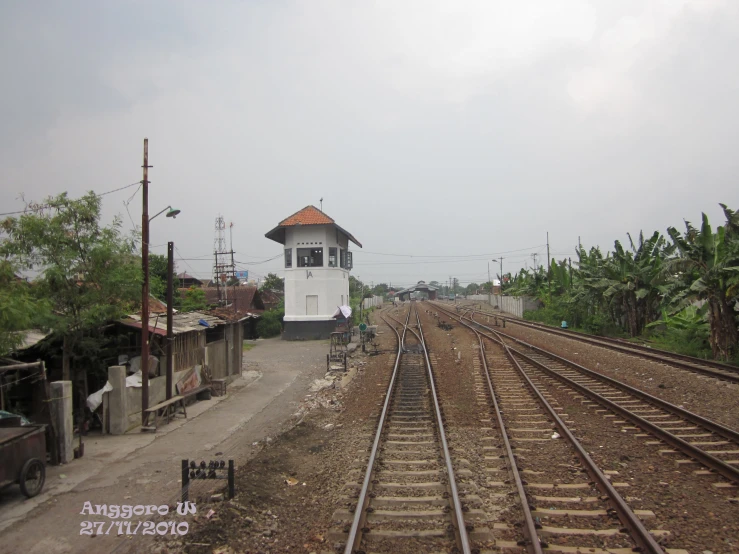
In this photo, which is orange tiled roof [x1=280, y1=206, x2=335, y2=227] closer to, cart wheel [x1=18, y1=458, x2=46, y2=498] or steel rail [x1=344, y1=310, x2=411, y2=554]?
steel rail [x1=344, y1=310, x2=411, y2=554]

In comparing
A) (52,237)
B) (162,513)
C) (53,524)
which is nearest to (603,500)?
(162,513)

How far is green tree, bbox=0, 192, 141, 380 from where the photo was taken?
9.88 metres

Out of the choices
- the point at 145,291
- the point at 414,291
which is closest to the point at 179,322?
the point at 145,291

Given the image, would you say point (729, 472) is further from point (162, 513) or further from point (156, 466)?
point (156, 466)

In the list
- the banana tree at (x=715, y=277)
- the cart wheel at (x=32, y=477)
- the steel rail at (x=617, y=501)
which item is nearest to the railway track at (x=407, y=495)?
the steel rail at (x=617, y=501)

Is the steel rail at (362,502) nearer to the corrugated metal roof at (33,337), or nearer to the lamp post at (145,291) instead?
the lamp post at (145,291)

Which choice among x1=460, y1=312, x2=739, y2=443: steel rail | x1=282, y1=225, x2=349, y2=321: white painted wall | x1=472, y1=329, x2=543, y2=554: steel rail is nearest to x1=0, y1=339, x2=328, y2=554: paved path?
x1=472, y1=329, x2=543, y2=554: steel rail

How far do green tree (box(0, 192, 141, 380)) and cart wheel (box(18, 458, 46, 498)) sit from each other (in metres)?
3.57

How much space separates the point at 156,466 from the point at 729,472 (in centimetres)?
835

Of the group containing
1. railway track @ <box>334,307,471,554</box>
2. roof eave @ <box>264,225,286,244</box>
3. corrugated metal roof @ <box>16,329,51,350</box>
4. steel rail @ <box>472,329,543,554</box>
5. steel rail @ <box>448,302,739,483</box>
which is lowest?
railway track @ <box>334,307,471,554</box>

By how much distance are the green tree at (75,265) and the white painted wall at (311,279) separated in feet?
70.3

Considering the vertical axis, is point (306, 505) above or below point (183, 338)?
below

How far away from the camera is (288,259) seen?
33375 mm

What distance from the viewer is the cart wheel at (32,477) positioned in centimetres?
670
